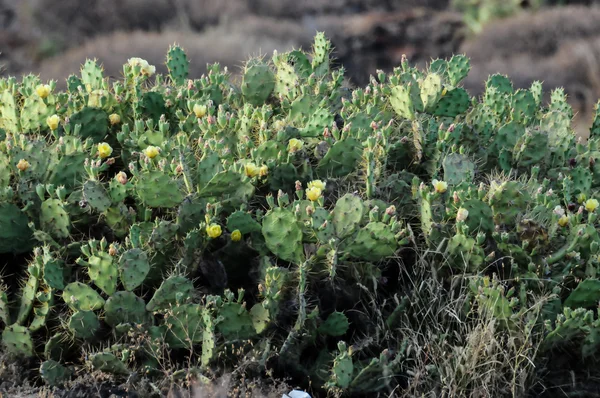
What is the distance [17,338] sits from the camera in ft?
12.0

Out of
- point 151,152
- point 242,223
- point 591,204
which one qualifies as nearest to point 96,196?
point 151,152

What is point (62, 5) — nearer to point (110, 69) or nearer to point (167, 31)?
point (167, 31)

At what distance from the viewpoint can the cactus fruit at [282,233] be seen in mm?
3809

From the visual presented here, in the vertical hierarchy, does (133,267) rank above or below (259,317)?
above

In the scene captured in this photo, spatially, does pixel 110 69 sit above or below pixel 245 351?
below

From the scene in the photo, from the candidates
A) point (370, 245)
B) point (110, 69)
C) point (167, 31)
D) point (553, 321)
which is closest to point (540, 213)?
point (553, 321)

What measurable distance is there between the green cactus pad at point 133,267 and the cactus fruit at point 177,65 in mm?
1978

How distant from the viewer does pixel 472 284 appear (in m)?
3.80

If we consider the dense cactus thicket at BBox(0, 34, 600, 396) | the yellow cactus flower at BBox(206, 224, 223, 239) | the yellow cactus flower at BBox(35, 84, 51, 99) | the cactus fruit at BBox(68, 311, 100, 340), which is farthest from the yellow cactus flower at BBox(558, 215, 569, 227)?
the yellow cactus flower at BBox(35, 84, 51, 99)

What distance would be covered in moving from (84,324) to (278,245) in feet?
2.99

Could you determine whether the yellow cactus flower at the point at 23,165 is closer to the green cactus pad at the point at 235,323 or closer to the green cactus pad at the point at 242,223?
the green cactus pad at the point at 242,223

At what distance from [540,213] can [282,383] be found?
61.7 inches

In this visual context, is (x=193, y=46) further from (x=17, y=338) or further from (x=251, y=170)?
(x=17, y=338)

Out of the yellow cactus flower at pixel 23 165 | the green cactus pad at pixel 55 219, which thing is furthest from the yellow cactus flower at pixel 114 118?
the green cactus pad at pixel 55 219
